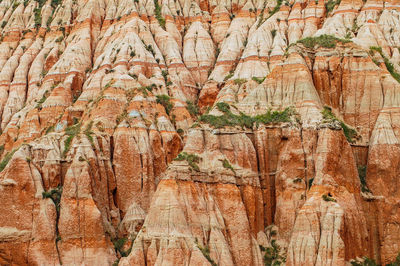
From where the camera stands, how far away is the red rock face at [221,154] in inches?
2862

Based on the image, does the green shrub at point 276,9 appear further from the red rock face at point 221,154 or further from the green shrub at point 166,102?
the green shrub at point 166,102

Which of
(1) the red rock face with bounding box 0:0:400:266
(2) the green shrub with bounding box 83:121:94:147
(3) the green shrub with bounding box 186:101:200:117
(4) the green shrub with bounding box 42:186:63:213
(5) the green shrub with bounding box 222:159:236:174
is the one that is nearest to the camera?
(1) the red rock face with bounding box 0:0:400:266

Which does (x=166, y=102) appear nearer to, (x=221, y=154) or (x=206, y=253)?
(x=221, y=154)

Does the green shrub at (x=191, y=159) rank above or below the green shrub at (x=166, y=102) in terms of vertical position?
below

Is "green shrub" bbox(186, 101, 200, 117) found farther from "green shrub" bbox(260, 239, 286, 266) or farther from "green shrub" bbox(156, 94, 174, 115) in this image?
"green shrub" bbox(260, 239, 286, 266)

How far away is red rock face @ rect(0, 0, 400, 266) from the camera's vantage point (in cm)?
7269

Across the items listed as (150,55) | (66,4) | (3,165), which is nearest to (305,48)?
(150,55)

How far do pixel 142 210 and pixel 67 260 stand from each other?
933 centimetres

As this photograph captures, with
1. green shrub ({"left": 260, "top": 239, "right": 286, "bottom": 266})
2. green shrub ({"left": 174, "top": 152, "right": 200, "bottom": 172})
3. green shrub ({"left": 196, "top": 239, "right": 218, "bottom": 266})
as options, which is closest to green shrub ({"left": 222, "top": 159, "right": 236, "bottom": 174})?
green shrub ({"left": 174, "top": 152, "right": 200, "bottom": 172})

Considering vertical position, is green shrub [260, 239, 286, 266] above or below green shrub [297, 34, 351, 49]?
below

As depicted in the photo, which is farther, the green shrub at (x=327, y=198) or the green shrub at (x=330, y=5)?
the green shrub at (x=330, y=5)

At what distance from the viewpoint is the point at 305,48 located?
274 feet

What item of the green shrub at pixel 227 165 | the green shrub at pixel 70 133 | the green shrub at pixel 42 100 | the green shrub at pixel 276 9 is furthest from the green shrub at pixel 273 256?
the green shrub at pixel 276 9

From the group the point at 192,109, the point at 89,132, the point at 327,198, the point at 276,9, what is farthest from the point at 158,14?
the point at 327,198
